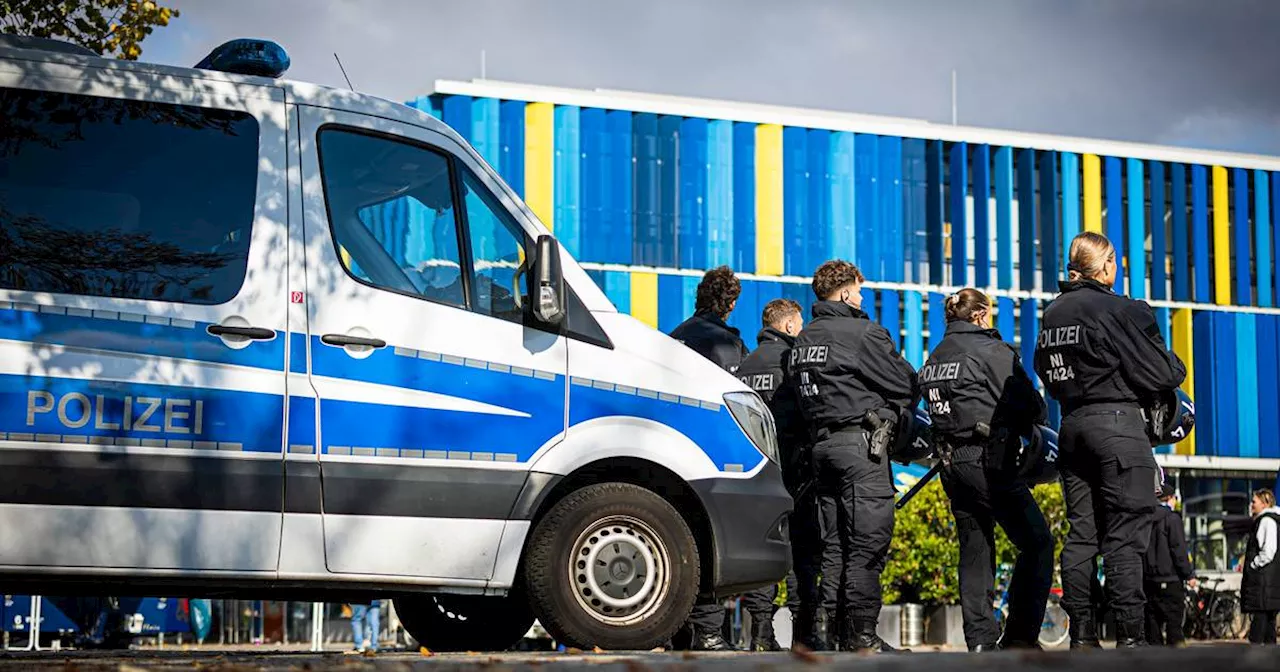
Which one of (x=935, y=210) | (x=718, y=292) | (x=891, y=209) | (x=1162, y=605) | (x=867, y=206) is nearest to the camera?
(x=718, y=292)

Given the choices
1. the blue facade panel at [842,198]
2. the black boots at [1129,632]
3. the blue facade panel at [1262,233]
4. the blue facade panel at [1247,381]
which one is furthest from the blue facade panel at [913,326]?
the black boots at [1129,632]

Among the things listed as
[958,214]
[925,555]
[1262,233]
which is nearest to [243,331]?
[925,555]

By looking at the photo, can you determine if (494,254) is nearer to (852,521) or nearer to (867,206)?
(852,521)

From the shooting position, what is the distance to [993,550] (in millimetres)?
9117

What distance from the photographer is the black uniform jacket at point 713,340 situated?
10320 millimetres

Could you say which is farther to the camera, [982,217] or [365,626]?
[982,217]

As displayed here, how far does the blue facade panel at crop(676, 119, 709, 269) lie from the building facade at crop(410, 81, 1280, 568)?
47 millimetres

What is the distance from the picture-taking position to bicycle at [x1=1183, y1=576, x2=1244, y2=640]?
2553 cm

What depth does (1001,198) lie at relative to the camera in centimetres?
4372

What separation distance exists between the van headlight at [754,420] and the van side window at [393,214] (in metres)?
1.36

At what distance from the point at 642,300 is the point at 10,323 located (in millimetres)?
33217

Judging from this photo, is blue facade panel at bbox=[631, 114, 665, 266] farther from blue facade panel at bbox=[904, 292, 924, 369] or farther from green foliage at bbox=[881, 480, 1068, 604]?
green foliage at bbox=[881, 480, 1068, 604]

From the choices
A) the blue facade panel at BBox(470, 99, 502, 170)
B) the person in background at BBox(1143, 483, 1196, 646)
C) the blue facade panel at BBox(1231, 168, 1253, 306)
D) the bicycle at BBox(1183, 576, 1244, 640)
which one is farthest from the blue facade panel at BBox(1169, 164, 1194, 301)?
the person in background at BBox(1143, 483, 1196, 646)

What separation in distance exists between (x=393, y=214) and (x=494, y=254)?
1.54 ft
